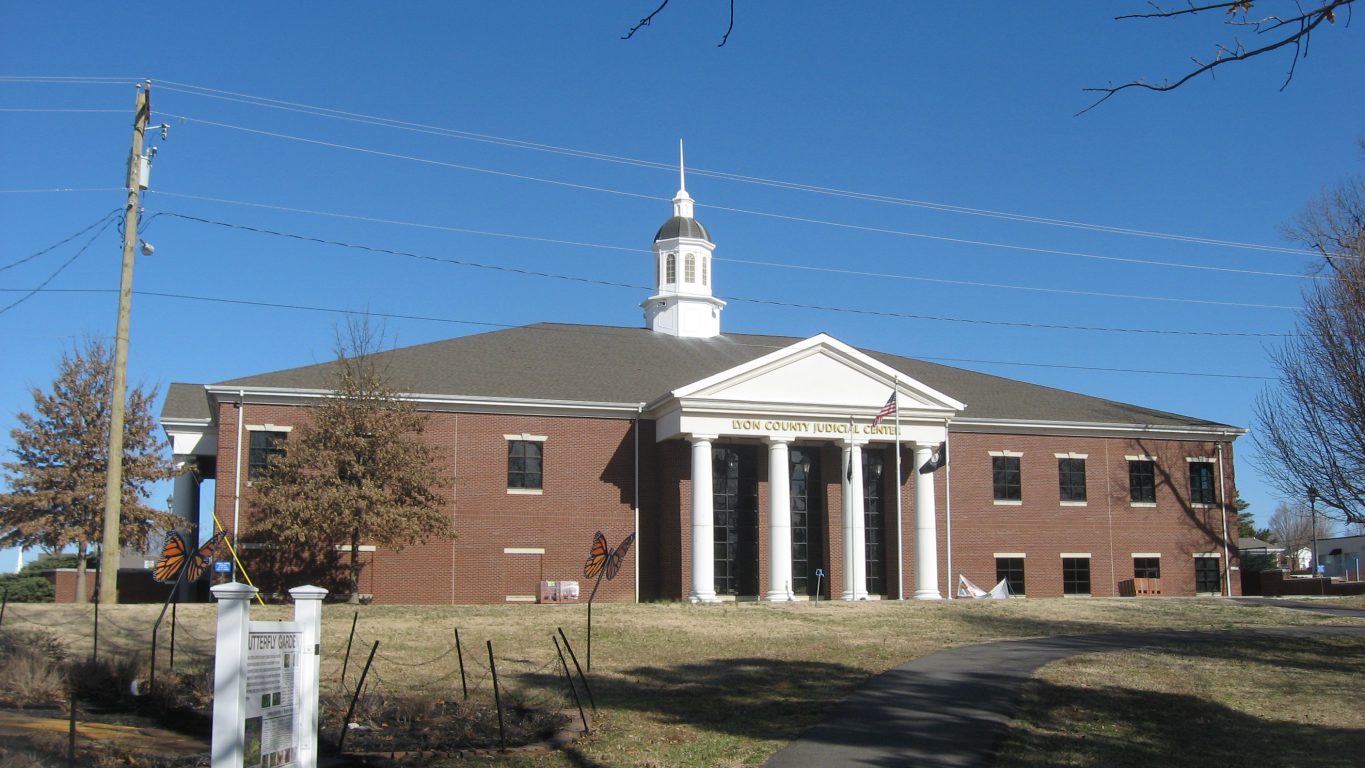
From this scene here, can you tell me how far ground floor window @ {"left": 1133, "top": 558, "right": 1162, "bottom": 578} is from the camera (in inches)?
1657

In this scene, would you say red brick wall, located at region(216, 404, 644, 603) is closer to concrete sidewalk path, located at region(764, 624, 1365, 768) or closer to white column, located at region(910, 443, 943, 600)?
white column, located at region(910, 443, 943, 600)

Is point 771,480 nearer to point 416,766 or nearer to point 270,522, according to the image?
point 270,522

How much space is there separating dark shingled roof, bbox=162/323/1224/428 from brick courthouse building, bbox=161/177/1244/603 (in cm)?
12

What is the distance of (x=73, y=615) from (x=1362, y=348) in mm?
29659

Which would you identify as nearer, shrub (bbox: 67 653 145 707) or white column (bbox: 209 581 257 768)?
white column (bbox: 209 581 257 768)

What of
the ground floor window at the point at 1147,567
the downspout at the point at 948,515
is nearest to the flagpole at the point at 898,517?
the downspout at the point at 948,515

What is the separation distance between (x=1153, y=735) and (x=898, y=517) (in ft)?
75.0

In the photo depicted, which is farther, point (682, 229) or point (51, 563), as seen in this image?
point (51, 563)

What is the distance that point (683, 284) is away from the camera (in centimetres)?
4550

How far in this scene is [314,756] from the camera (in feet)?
33.6

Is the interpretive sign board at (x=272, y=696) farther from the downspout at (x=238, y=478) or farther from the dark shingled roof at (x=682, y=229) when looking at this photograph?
the dark shingled roof at (x=682, y=229)

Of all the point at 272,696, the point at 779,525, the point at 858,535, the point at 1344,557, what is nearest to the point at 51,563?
the point at 779,525

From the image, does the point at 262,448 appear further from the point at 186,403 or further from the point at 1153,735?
the point at 1153,735

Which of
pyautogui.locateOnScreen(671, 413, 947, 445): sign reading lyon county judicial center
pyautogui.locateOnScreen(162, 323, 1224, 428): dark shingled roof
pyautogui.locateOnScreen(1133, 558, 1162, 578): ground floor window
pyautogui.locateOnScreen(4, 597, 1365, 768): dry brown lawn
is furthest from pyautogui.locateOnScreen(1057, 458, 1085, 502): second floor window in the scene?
pyautogui.locateOnScreen(4, 597, 1365, 768): dry brown lawn
